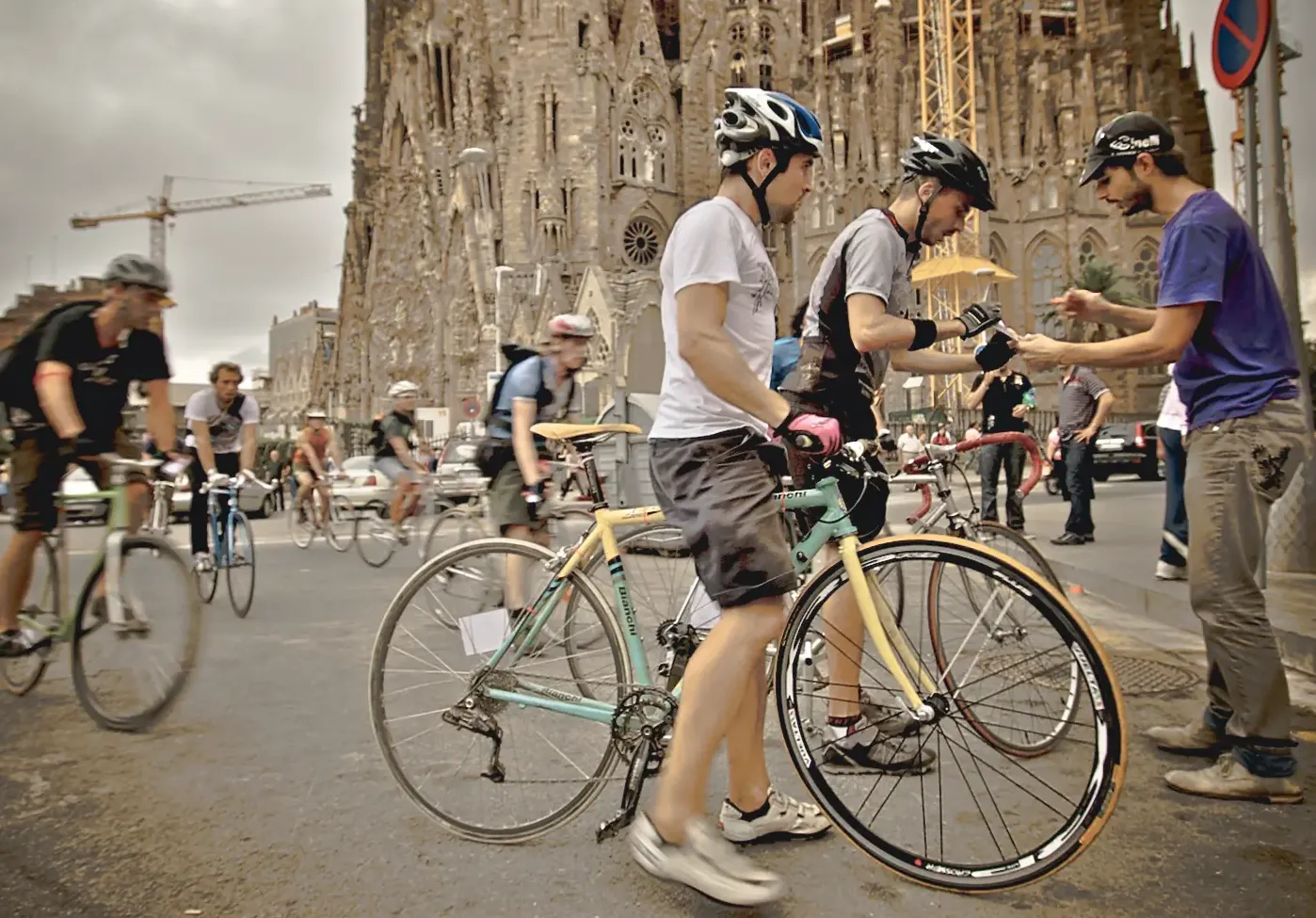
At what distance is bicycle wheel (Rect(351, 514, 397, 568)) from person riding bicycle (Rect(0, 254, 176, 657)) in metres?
6.28

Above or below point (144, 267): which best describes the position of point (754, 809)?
below

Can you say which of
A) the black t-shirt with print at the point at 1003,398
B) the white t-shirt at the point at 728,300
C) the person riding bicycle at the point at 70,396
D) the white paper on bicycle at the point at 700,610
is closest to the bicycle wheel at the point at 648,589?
the white paper on bicycle at the point at 700,610

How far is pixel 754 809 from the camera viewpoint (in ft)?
9.70

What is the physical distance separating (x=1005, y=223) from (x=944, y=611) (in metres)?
48.3

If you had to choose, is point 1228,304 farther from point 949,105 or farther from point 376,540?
point 949,105

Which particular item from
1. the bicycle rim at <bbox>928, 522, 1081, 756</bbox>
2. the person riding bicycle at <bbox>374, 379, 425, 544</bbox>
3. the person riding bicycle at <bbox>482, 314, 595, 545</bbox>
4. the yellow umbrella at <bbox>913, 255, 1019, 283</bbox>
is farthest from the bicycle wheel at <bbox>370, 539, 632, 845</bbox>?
the yellow umbrella at <bbox>913, 255, 1019, 283</bbox>

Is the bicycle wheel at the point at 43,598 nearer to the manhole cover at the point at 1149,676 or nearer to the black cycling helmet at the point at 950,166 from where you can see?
the black cycling helmet at the point at 950,166

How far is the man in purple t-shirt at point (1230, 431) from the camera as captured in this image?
3.33 m

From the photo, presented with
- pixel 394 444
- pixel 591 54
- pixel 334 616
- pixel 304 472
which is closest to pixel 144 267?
pixel 334 616

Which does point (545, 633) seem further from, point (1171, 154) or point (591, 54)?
point (591, 54)

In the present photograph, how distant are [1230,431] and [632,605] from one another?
7.03 ft

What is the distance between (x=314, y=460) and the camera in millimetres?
12289

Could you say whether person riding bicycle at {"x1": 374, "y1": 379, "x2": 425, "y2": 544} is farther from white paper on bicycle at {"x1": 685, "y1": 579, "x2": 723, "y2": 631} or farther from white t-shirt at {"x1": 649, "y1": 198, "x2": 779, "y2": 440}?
white t-shirt at {"x1": 649, "y1": 198, "x2": 779, "y2": 440}

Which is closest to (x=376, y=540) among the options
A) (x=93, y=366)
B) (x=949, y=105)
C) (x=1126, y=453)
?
(x=93, y=366)
